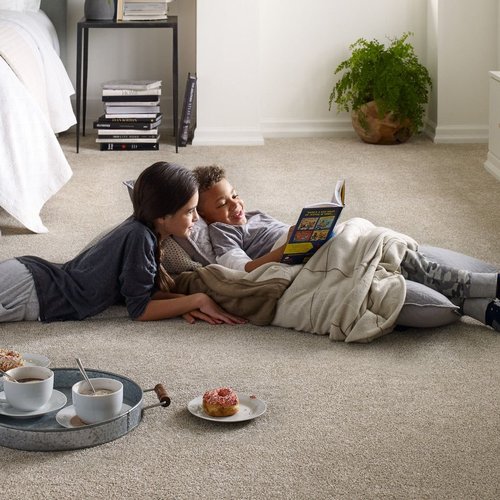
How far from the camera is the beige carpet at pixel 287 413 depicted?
1777 millimetres

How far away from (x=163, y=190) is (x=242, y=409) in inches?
28.7

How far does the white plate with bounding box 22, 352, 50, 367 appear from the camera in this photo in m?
2.25

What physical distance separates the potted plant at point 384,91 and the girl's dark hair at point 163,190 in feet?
8.89

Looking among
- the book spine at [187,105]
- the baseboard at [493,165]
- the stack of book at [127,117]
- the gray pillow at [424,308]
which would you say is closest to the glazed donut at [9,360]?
the gray pillow at [424,308]

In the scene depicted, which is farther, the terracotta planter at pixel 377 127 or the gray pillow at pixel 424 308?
the terracotta planter at pixel 377 127

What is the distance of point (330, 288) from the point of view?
2.56 metres

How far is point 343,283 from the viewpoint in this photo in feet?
8.32

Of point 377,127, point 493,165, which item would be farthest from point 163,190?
point 377,127

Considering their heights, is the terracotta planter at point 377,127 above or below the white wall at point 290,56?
below

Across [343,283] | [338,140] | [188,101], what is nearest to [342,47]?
[338,140]

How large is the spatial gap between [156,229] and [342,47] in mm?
3144

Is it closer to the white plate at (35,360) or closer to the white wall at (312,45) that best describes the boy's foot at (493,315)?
the white plate at (35,360)

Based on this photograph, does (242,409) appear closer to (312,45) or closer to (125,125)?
(125,125)

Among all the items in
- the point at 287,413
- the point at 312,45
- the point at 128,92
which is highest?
the point at 312,45
